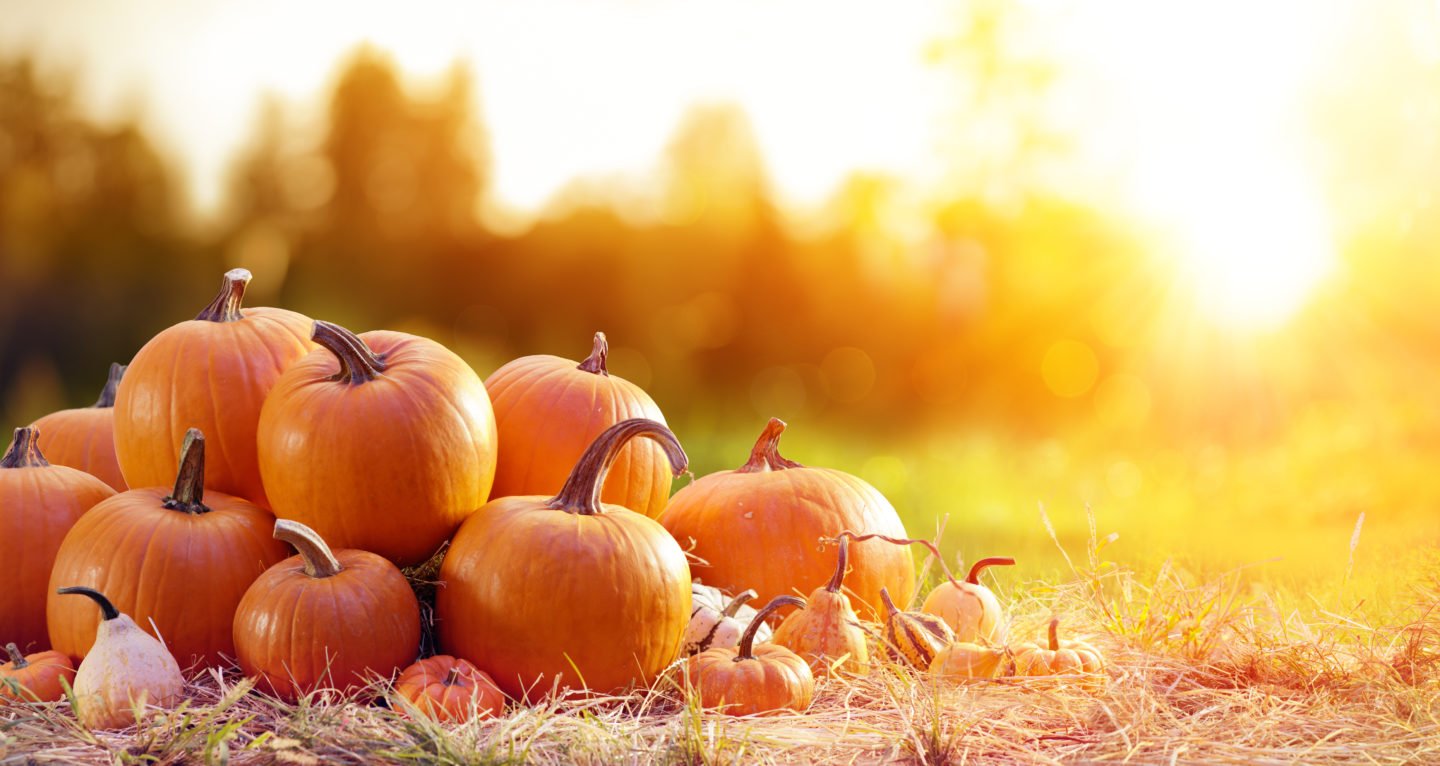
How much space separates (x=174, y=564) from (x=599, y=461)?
4.10 feet

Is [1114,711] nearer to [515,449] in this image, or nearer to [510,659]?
[510,659]

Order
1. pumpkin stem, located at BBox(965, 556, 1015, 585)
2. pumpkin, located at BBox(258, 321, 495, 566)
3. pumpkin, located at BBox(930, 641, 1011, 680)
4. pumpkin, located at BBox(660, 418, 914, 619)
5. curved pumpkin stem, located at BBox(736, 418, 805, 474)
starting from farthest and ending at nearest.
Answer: curved pumpkin stem, located at BBox(736, 418, 805, 474), pumpkin, located at BBox(660, 418, 914, 619), pumpkin stem, located at BBox(965, 556, 1015, 585), pumpkin, located at BBox(930, 641, 1011, 680), pumpkin, located at BBox(258, 321, 495, 566)

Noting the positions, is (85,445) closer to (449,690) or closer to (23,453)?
(23,453)

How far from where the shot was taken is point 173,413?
3.50 metres

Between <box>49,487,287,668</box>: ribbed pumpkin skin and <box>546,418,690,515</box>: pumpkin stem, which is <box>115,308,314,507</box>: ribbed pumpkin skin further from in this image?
<box>546,418,690,515</box>: pumpkin stem

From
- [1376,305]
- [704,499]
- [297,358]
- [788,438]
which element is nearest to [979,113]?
[1376,305]

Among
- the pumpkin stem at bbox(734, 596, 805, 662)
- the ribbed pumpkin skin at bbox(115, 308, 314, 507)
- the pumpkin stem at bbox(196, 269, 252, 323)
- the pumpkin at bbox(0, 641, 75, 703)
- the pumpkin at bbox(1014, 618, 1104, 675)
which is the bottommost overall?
the pumpkin at bbox(0, 641, 75, 703)

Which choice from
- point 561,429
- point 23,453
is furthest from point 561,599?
point 23,453

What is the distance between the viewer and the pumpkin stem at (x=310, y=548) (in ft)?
9.55

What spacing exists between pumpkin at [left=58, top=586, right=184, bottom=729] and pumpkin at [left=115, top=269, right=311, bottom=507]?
2.24 ft

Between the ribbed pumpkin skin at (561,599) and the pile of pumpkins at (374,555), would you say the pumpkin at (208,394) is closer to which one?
the pile of pumpkins at (374,555)

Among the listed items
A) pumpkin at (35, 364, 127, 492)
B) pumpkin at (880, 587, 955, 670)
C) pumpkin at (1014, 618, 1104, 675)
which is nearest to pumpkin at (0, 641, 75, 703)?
pumpkin at (35, 364, 127, 492)

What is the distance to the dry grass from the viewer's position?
2.58 meters

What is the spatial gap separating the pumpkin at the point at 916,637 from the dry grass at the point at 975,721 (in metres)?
0.08
